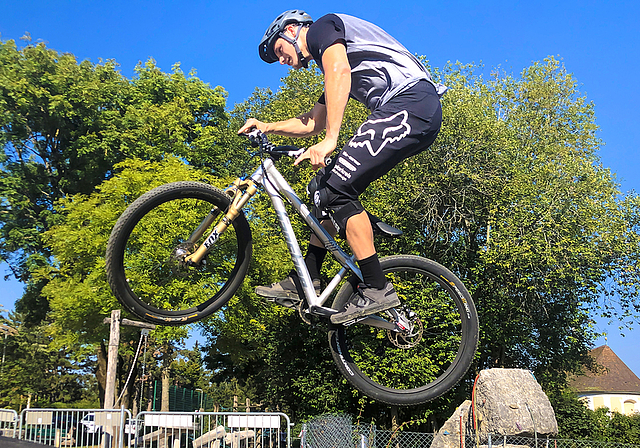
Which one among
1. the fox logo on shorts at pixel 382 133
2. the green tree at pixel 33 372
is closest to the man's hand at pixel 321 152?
the fox logo on shorts at pixel 382 133

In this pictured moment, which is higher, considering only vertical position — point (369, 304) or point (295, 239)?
point (295, 239)

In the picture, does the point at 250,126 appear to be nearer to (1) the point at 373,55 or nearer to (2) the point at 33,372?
(1) the point at 373,55

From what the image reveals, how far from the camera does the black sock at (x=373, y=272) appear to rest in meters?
3.64

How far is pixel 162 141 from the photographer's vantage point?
28.5 meters

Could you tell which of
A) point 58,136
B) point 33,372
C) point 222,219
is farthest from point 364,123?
point 33,372

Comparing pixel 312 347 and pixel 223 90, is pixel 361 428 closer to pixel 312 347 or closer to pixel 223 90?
pixel 312 347

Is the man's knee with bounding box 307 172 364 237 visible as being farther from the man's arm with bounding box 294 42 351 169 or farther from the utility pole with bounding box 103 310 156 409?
the utility pole with bounding box 103 310 156 409

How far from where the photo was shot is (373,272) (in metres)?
3.66

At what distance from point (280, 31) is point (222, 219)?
4.50 feet

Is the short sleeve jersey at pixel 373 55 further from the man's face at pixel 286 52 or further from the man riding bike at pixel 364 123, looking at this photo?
the man's face at pixel 286 52

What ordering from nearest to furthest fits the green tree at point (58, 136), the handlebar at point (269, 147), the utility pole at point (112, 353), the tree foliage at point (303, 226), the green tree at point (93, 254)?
1. the handlebar at point (269, 147)
2. the utility pole at point (112, 353)
3. the green tree at point (93, 254)
4. the tree foliage at point (303, 226)
5. the green tree at point (58, 136)

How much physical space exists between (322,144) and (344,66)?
0.52 m

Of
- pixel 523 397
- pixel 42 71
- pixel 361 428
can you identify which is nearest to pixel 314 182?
pixel 523 397

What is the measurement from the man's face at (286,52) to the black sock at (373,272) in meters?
1.44
